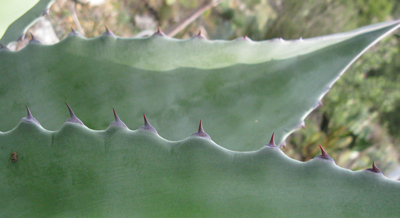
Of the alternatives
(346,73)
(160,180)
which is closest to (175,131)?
(160,180)

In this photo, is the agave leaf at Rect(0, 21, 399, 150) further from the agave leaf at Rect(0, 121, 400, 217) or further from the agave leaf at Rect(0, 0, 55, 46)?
the agave leaf at Rect(0, 121, 400, 217)

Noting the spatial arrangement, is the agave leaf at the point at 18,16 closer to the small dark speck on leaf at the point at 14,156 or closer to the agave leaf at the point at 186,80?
the agave leaf at the point at 186,80

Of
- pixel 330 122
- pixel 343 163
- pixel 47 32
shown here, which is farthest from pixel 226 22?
pixel 47 32

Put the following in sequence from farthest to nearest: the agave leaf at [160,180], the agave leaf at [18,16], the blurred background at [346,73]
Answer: the blurred background at [346,73] → the agave leaf at [18,16] → the agave leaf at [160,180]

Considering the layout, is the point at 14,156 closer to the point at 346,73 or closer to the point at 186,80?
the point at 186,80

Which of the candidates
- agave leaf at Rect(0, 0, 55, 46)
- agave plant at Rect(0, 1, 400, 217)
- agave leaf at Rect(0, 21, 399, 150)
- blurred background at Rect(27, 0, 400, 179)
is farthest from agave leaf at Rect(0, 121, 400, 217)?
blurred background at Rect(27, 0, 400, 179)

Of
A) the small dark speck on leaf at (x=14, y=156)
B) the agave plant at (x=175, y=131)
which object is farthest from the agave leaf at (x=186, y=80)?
the small dark speck on leaf at (x=14, y=156)
